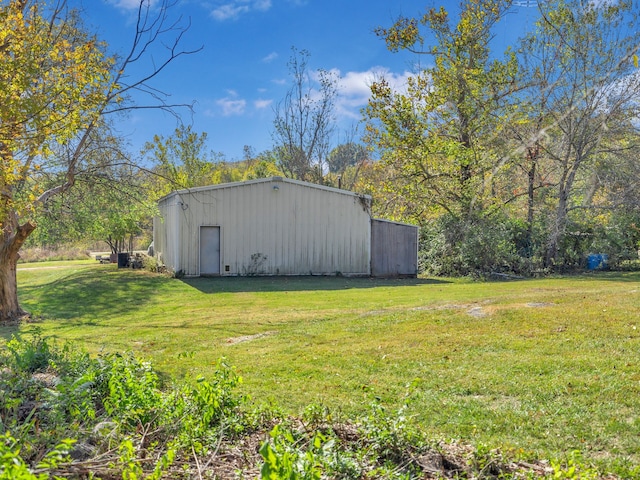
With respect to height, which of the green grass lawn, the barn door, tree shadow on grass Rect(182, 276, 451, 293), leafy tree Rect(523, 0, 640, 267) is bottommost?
the green grass lawn

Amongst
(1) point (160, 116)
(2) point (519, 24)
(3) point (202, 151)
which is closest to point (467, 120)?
(2) point (519, 24)

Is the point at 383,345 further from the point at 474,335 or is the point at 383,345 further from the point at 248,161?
the point at 248,161

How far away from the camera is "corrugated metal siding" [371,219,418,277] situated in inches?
697

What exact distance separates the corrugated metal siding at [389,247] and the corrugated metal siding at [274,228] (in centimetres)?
29

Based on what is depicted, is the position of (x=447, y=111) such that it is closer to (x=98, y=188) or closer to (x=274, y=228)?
(x=274, y=228)

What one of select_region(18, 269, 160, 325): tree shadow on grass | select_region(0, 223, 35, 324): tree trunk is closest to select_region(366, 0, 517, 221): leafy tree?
select_region(18, 269, 160, 325): tree shadow on grass

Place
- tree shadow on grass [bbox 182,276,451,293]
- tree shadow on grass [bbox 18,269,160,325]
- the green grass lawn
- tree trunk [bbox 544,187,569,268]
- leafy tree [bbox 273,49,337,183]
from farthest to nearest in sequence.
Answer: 1. leafy tree [bbox 273,49,337,183]
2. tree trunk [bbox 544,187,569,268]
3. tree shadow on grass [bbox 182,276,451,293]
4. tree shadow on grass [bbox 18,269,160,325]
5. the green grass lawn

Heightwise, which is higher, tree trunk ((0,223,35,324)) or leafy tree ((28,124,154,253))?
leafy tree ((28,124,154,253))

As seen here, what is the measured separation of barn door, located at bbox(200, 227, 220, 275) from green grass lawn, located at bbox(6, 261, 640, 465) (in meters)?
4.95

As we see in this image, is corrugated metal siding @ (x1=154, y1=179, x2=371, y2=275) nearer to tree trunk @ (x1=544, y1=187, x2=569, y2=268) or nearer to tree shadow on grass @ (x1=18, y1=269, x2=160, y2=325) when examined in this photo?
tree shadow on grass @ (x1=18, y1=269, x2=160, y2=325)

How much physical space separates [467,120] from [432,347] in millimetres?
15190

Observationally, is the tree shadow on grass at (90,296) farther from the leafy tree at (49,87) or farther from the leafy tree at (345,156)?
the leafy tree at (345,156)

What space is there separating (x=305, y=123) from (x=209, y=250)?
14918 mm

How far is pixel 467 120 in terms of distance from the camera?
1909 centimetres
